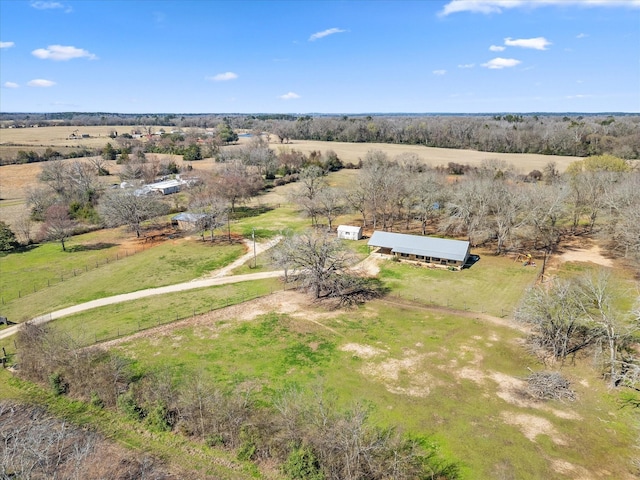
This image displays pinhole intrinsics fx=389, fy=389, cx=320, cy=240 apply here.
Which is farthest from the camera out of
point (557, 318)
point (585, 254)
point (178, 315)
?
point (585, 254)

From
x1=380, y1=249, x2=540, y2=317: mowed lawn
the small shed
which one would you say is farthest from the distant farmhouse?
the small shed

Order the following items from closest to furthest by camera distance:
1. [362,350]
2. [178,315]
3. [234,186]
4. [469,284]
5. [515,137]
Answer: [362,350]
[178,315]
[469,284]
[234,186]
[515,137]

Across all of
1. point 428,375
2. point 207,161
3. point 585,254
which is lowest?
point 428,375

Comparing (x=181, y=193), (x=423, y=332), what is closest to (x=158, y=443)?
(x=423, y=332)

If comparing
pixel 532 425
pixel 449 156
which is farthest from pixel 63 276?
pixel 449 156

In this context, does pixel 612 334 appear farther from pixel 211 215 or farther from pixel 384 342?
pixel 211 215

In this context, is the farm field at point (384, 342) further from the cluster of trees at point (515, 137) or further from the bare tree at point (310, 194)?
the cluster of trees at point (515, 137)

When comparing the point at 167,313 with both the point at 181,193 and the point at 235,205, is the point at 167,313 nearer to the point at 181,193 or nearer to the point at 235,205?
the point at 235,205
